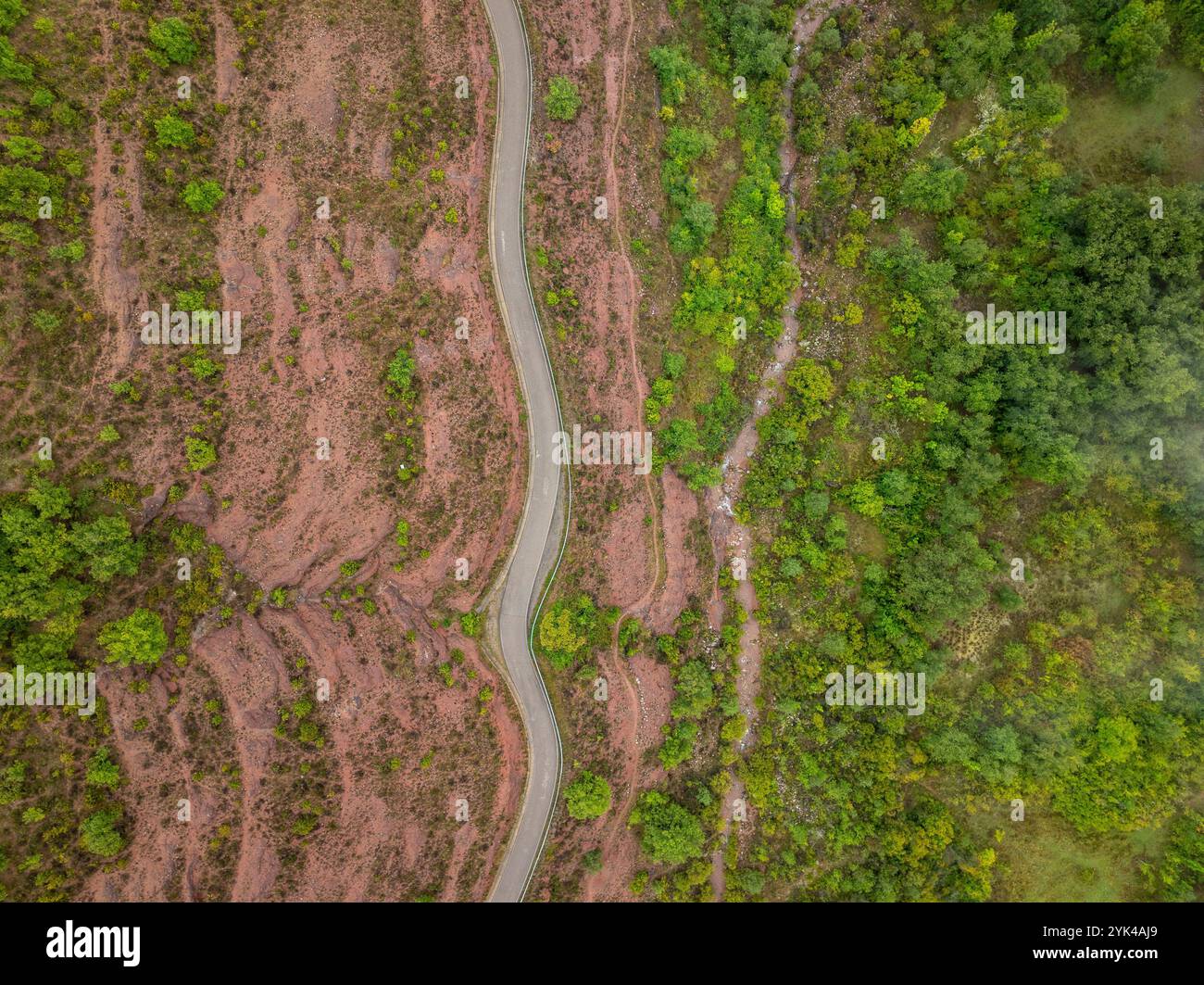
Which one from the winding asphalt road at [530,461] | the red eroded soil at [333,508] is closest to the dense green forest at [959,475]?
the winding asphalt road at [530,461]

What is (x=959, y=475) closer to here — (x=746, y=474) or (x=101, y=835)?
(x=746, y=474)

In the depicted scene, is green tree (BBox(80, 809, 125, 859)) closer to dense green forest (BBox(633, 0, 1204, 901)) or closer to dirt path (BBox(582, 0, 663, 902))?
dirt path (BBox(582, 0, 663, 902))

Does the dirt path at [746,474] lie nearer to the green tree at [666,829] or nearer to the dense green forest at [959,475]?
the dense green forest at [959,475]

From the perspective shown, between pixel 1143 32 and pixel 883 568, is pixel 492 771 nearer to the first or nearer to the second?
pixel 883 568

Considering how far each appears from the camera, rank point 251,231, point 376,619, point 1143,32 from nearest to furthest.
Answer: point 251,231, point 376,619, point 1143,32

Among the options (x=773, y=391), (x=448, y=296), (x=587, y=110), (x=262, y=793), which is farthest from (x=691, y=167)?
(x=262, y=793)

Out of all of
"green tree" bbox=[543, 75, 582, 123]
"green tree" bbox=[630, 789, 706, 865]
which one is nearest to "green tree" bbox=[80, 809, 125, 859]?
"green tree" bbox=[630, 789, 706, 865]
